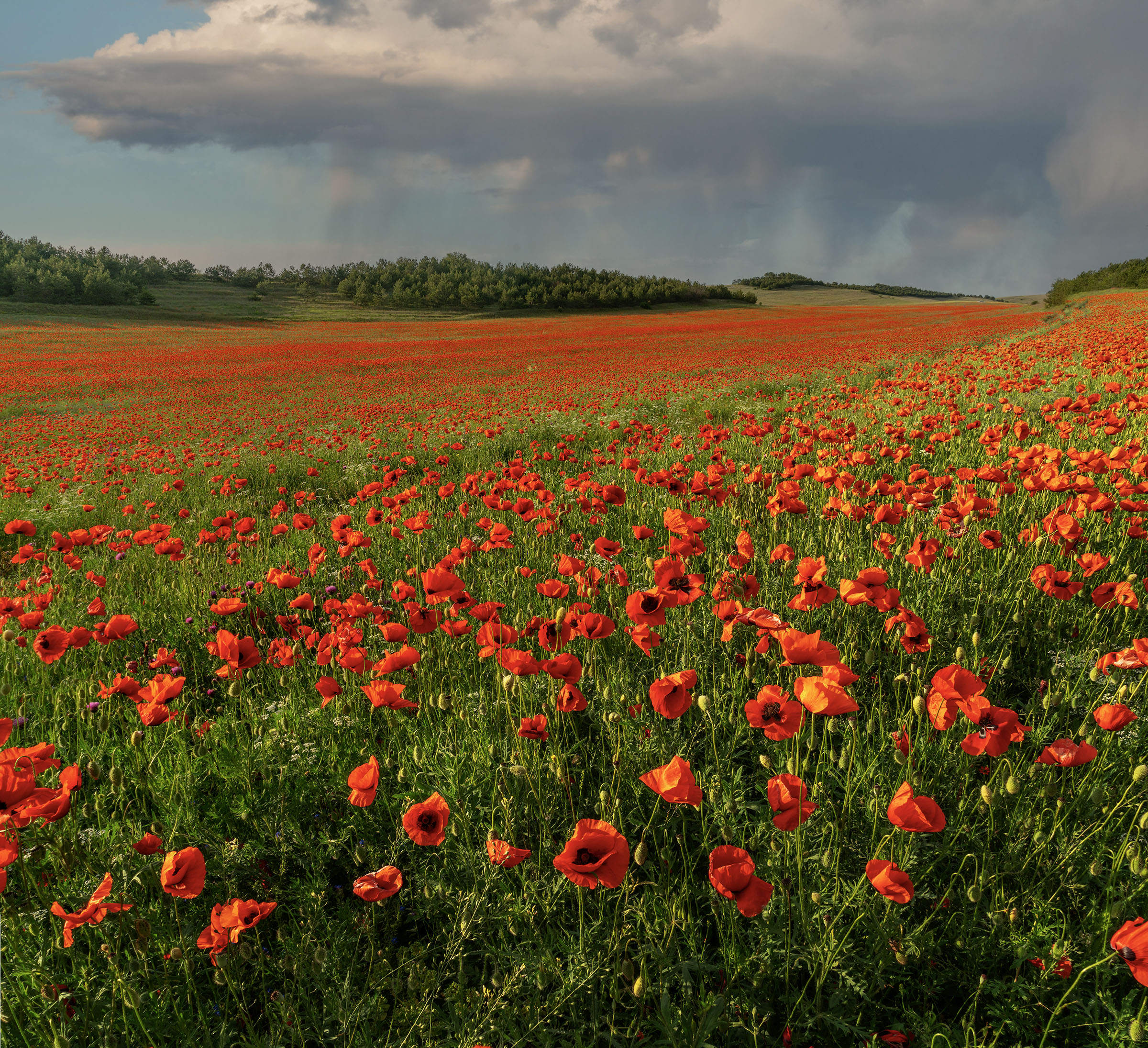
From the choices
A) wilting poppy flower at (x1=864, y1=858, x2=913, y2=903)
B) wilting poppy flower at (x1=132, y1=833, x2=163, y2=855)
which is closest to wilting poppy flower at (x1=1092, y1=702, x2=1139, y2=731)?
wilting poppy flower at (x1=864, y1=858, x2=913, y2=903)

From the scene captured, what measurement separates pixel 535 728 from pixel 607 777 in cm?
50

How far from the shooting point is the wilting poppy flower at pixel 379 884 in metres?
1.34

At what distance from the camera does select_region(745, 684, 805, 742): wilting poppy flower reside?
5.00ft

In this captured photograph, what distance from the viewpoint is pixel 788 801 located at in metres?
1.38

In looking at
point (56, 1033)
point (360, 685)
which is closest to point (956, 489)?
point (360, 685)

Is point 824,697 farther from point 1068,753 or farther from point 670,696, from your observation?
point 1068,753

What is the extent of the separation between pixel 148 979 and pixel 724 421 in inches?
374

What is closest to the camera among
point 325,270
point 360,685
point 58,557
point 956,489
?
point 360,685

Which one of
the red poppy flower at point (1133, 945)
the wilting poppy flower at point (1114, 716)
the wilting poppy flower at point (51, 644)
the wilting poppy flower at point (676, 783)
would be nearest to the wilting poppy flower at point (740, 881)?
the wilting poppy flower at point (676, 783)

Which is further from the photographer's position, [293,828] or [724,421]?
[724,421]

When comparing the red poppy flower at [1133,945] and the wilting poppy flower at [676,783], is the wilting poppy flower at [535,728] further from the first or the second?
the red poppy flower at [1133,945]

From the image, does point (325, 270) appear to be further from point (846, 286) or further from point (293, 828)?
point (293, 828)

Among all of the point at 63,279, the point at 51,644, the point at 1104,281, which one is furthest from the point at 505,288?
the point at 51,644

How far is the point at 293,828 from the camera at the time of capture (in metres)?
1.88
